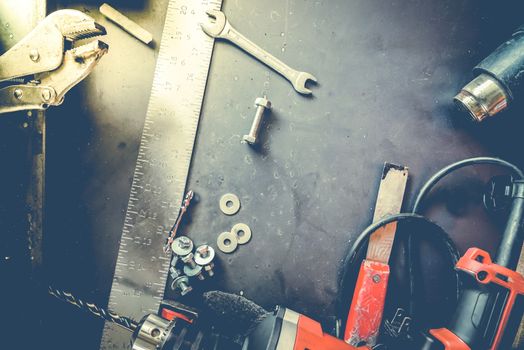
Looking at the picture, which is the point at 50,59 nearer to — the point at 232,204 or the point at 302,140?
the point at 232,204

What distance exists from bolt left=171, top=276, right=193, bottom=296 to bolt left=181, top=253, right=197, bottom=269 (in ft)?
0.16

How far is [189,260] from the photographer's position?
3.91ft

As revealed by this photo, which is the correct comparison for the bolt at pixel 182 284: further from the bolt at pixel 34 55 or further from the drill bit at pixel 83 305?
the bolt at pixel 34 55

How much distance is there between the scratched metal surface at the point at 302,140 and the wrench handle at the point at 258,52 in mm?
31

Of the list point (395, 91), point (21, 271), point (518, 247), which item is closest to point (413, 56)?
point (395, 91)

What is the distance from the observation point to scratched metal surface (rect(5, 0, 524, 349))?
129cm

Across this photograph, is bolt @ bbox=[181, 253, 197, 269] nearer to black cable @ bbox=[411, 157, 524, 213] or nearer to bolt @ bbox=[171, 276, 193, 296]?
bolt @ bbox=[171, 276, 193, 296]

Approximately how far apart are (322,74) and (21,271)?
133 cm

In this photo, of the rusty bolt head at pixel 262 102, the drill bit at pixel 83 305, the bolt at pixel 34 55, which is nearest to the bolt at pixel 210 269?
the drill bit at pixel 83 305

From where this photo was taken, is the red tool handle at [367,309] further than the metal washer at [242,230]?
No

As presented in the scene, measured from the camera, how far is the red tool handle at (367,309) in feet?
3.75

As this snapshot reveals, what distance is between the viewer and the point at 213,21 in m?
1.26

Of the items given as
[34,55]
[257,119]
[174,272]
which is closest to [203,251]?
[174,272]

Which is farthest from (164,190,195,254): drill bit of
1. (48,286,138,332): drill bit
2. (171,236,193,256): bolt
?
(48,286,138,332): drill bit
